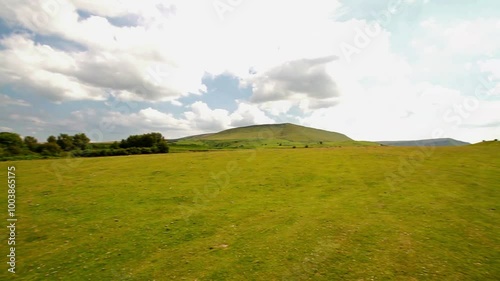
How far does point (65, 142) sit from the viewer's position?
309ft

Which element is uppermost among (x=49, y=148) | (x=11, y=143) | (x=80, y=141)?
(x=80, y=141)

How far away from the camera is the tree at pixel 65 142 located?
9316 centimetres

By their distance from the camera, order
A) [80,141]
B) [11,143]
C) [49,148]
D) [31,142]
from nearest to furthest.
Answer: [11,143] < [49,148] < [31,142] < [80,141]

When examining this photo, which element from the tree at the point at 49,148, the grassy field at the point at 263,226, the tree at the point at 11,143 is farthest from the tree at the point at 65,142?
the grassy field at the point at 263,226

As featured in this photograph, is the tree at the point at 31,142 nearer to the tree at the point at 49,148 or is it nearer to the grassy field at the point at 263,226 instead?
the tree at the point at 49,148

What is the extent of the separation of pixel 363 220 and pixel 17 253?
24.0m

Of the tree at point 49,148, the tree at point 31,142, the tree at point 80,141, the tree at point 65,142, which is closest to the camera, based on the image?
the tree at point 49,148

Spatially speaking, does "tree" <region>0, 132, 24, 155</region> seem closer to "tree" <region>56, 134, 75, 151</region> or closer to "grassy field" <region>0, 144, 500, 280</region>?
"tree" <region>56, 134, 75, 151</region>

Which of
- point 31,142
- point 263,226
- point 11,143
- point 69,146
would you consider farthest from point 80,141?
point 263,226

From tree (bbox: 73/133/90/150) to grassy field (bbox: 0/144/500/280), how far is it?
68.8 m

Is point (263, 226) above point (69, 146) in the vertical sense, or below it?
below

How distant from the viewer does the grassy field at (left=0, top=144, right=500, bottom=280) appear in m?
13.4

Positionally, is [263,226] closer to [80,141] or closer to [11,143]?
[11,143]

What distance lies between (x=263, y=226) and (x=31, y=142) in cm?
10596
